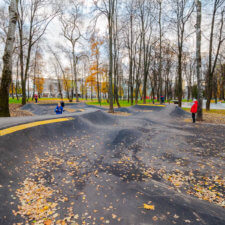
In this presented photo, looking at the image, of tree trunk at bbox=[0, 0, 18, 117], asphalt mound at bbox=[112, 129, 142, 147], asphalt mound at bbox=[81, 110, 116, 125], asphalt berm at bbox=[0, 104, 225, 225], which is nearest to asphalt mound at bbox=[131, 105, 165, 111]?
asphalt mound at bbox=[81, 110, 116, 125]

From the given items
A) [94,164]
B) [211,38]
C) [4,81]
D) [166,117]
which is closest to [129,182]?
[94,164]

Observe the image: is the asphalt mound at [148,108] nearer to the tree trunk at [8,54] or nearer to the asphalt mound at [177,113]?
the asphalt mound at [177,113]

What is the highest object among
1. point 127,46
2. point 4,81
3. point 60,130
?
point 127,46

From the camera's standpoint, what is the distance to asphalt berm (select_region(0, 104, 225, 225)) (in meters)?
2.74

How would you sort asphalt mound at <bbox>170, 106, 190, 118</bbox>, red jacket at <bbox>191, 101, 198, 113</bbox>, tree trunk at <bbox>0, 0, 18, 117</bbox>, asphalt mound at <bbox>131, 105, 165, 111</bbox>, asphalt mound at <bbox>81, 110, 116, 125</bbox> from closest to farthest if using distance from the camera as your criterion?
tree trunk at <bbox>0, 0, 18, 117</bbox>
asphalt mound at <bbox>81, 110, 116, 125</bbox>
red jacket at <bbox>191, 101, 198, 113</bbox>
asphalt mound at <bbox>170, 106, 190, 118</bbox>
asphalt mound at <bbox>131, 105, 165, 111</bbox>

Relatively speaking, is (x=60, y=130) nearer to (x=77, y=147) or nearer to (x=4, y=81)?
(x=77, y=147)

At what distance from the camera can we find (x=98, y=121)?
1012 centimetres

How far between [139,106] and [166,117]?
496 cm

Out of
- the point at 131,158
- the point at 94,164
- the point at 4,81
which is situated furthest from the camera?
the point at 4,81

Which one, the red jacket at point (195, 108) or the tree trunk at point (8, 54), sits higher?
the tree trunk at point (8, 54)

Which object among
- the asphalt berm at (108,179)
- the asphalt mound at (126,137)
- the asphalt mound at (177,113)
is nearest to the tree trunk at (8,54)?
the asphalt berm at (108,179)

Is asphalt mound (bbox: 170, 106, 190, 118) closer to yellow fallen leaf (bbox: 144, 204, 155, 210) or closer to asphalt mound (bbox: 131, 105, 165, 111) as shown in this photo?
asphalt mound (bbox: 131, 105, 165, 111)

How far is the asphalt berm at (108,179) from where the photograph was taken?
274cm

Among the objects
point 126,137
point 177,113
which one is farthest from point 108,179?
point 177,113
